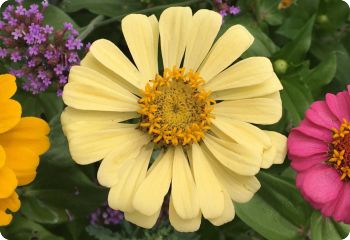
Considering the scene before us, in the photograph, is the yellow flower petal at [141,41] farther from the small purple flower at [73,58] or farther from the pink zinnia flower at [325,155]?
the pink zinnia flower at [325,155]

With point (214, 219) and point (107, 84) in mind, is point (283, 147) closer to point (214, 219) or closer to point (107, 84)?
point (214, 219)

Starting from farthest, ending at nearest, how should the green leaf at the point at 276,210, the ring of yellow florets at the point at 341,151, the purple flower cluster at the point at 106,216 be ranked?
the purple flower cluster at the point at 106,216, the green leaf at the point at 276,210, the ring of yellow florets at the point at 341,151

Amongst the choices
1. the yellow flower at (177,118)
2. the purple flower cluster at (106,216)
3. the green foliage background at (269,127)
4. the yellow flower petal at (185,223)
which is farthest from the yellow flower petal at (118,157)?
the purple flower cluster at (106,216)

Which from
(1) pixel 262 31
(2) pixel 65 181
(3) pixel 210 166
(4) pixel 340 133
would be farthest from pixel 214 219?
(1) pixel 262 31

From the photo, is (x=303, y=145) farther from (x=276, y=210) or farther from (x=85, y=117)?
(x=85, y=117)

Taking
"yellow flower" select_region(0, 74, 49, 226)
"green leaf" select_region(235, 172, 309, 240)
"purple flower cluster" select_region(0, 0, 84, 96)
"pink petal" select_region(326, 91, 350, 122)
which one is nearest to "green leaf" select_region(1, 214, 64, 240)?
"yellow flower" select_region(0, 74, 49, 226)

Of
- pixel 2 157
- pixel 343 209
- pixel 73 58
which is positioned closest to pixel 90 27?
pixel 73 58
